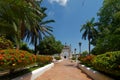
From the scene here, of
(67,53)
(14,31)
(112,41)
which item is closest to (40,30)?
(112,41)

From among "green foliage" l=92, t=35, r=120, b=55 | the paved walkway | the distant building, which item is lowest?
the paved walkway

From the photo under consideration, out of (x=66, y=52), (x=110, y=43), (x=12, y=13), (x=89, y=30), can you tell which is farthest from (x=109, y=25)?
(x=66, y=52)

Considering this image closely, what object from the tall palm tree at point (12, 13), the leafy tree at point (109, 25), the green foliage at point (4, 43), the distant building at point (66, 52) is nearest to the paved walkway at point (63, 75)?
the green foliage at point (4, 43)

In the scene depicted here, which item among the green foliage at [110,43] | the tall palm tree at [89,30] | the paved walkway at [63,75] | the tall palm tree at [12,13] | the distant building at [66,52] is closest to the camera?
the tall palm tree at [12,13]

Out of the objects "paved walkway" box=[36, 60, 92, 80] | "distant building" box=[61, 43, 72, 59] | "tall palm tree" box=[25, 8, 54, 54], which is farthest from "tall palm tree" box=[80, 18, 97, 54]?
"distant building" box=[61, 43, 72, 59]

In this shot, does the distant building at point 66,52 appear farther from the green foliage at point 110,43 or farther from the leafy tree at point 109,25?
the green foliage at point 110,43

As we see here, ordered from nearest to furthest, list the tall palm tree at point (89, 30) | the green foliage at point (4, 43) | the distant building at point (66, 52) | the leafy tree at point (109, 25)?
the green foliage at point (4, 43)
the leafy tree at point (109, 25)
the tall palm tree at point (89, 30)
the distant building at point (66, 52)

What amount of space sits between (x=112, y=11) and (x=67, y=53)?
113 m

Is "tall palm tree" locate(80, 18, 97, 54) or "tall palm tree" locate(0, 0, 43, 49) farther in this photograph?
"tall palm tree" locate(80, 18, 97, 54)

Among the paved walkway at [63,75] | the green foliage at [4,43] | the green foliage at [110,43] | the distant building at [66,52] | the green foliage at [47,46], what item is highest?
the distant building at [66,52]

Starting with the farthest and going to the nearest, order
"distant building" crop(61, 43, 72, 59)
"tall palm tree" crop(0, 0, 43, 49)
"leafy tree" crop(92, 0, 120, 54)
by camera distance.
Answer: "distant building" crop(61, 43, 72, 59) < "leafy tree" crop(92, 0, 120, 54) < "tall palm tree" crop(0, 0, 43, 49)

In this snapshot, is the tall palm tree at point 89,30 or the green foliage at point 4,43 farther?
the tall palm tree at point 89,30

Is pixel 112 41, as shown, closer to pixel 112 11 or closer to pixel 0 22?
pixel 112 11

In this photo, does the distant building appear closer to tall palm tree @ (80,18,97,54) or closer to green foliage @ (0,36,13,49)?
tall palm tree @ (80,18,97,54)
